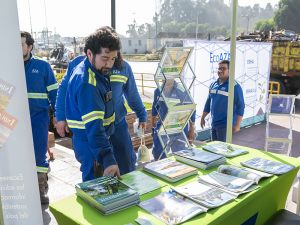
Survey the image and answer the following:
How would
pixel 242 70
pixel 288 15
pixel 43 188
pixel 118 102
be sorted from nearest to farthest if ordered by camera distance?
pixel 118 102
pixel 43 188
pixel 242 70
pixel 288 15

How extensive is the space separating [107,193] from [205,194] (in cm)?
53

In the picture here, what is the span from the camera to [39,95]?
336cm

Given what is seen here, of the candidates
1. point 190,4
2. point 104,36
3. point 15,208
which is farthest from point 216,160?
point 190,4

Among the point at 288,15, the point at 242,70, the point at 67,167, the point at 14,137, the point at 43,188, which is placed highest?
the point at 288,15

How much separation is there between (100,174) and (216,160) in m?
0.85

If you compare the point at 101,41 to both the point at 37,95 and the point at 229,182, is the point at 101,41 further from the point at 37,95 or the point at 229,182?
the point at 37,95

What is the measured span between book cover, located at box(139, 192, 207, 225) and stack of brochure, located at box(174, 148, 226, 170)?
440 mm

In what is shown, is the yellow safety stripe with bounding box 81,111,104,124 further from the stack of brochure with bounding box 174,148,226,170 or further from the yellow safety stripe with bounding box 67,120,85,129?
the stack of brochure with bounding box 174,148,226,170

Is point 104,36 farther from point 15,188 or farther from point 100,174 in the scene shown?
point 15,188

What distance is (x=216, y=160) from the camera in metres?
2.22

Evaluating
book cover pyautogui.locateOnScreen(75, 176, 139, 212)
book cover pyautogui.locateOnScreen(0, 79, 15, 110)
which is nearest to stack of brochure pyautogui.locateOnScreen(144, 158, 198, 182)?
book cover pyautogui.locateOnScreen(75, 176, 139, 212)

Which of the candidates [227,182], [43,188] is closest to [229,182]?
[227,182]

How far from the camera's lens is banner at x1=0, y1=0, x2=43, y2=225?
52.6 inches

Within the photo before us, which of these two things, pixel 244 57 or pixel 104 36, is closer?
pixel 104 36
